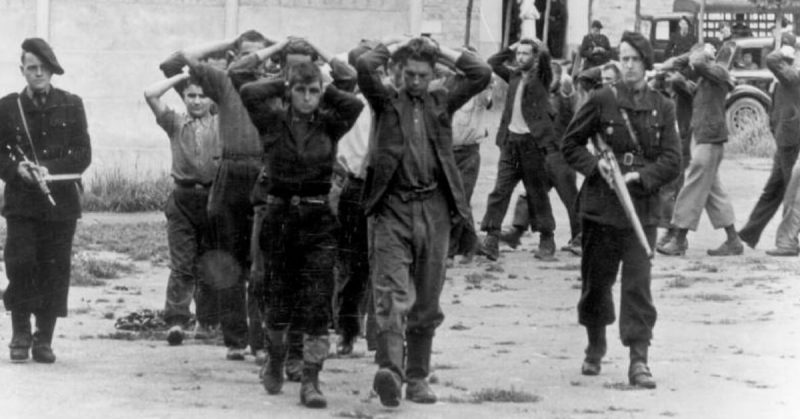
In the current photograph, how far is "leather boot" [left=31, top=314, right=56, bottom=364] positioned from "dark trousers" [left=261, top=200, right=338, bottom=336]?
162 centimetres

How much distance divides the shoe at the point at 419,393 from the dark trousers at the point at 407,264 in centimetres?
23

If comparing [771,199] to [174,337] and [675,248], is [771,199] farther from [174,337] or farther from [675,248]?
[174,337]

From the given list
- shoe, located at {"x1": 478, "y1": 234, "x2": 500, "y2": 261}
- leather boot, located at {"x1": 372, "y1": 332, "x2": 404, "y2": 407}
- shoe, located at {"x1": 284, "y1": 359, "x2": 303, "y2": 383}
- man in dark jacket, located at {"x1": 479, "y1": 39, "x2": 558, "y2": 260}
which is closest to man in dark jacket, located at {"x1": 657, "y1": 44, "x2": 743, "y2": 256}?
man in dark jacket, located at {"x1": 479, "y1": 39, "x2": 558, "y2": 260}

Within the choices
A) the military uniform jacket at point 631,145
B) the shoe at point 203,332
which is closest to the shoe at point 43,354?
the shoe at point 203,332

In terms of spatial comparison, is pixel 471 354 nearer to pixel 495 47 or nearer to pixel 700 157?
pixel 700 157

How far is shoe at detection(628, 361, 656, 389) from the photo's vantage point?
36.0 feet

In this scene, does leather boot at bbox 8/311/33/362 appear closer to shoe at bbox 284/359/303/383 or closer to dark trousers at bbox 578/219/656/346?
shoe at bbox 284/359/303/383

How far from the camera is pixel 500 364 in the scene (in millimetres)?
11773

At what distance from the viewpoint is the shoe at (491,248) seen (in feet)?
57.1

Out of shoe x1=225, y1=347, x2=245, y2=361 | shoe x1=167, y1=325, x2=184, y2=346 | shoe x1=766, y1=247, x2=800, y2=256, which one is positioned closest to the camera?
shoe x1=225, y1=347, x2=245, y2=361

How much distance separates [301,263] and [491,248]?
6.92m

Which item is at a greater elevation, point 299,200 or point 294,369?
point 299,200

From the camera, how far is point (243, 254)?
12.0 meters

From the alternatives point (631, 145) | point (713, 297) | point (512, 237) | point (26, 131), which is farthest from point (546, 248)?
point (26, 131)
